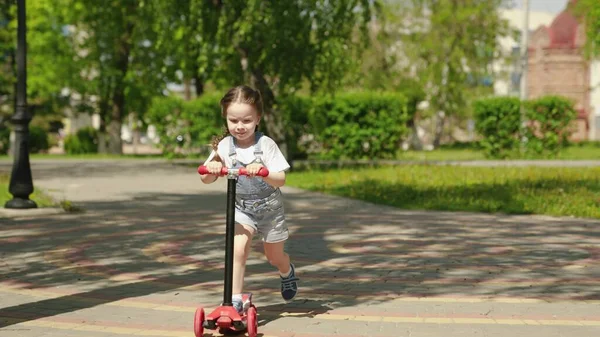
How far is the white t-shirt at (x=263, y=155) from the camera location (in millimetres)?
5809

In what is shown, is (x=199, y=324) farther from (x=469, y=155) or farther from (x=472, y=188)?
(x=469, y=155)

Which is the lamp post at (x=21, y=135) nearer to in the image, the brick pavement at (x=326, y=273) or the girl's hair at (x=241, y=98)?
the brick pavement at (x=326, y=273)

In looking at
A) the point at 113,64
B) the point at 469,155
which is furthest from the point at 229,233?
the point at 113,64

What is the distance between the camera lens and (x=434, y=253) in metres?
9.34

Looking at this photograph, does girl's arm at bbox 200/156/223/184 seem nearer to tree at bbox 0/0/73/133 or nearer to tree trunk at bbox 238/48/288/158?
tree trunk at bbox 238/48/288/158

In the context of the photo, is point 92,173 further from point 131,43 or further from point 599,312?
point 599,312

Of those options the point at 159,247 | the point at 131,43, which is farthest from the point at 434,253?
the point at 131,43

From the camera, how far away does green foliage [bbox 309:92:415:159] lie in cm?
2720

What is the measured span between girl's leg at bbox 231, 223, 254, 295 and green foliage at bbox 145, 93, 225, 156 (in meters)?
22.9

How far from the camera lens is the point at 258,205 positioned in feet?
19.6

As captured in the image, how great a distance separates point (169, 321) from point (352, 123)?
21.4 m

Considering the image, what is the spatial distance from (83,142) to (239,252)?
127 ft

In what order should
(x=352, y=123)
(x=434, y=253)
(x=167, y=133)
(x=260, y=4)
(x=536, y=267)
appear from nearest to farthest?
1. (x=536, y=267)
2. (x=434, y=253)
3. (x=260, y=4)
4. (x=352, y=123)
5. (x=167, y=133)

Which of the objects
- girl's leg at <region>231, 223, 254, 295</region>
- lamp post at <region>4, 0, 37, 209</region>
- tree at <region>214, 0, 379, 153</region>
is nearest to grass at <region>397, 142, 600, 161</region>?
tree at <region>214, 0, 379, 153</region>
